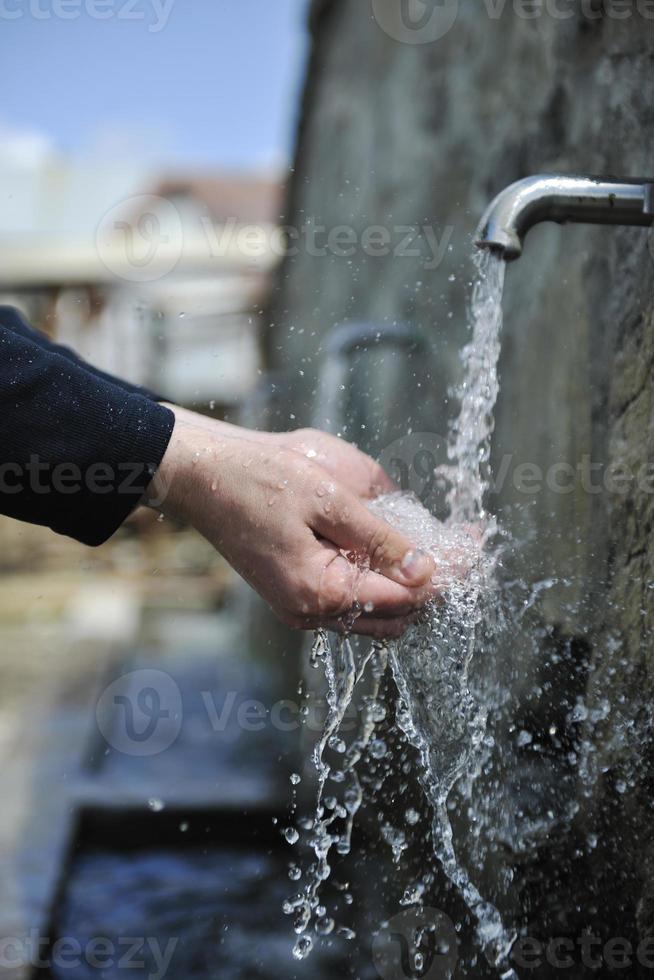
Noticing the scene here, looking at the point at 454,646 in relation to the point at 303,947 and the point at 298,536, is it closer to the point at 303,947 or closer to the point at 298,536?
the point at 298,536

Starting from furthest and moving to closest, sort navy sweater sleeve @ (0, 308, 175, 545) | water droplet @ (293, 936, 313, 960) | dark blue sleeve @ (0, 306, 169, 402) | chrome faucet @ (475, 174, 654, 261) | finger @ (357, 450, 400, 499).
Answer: water droplet @ (293, 936, 313, 960) < dark blue sleeve @ (0, 306, 169, 402) < finger @ (357, 450, 400, 499) < navy sweater sleeve @ (0, 308, 175, 545) < chrome faucet @ (475, 174, 654, 261)

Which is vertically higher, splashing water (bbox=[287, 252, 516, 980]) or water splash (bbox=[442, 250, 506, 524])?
water splash (bbox=[442, 250, 506, 524])

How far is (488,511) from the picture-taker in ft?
6.93

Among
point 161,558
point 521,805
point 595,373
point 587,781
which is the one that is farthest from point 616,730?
point 161,558

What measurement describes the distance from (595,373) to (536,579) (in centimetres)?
39

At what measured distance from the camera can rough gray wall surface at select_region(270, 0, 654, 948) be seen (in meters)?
1.55

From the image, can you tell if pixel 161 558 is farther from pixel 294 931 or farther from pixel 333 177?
pixel 294 931

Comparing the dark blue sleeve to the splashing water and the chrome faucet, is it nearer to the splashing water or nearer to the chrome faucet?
the splashing water

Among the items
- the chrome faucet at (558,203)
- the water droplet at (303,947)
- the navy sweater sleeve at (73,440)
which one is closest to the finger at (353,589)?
the navy sweater sleeve at (73,440)

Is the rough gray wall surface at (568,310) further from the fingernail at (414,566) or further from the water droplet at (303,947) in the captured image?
the water droplet at (303,947)

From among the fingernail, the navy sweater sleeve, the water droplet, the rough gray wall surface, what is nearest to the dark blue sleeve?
the navy sweater sleeve

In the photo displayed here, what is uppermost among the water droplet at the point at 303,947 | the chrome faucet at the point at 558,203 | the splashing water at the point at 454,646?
the chrome faucet at the point at 558,203

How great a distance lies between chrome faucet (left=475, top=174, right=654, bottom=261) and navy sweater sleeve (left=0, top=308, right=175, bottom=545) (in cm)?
56

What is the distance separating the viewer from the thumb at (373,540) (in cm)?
143
